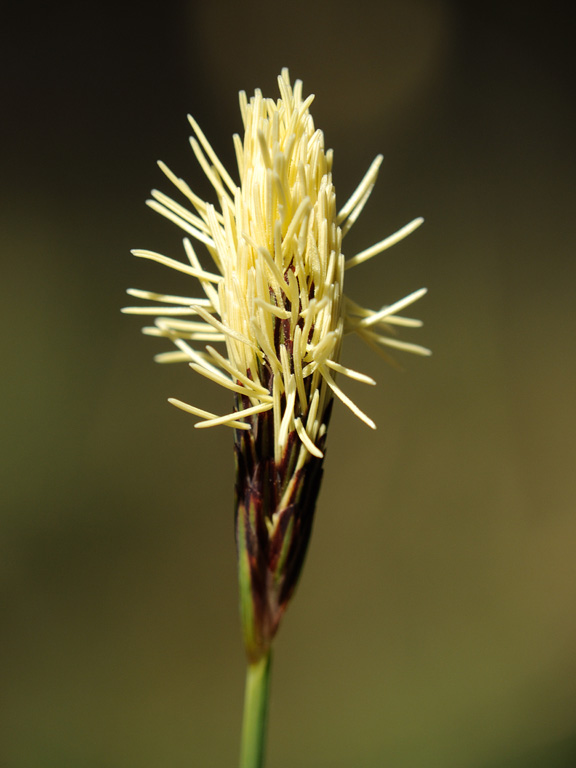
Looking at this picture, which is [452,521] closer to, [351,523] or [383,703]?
[351,523]

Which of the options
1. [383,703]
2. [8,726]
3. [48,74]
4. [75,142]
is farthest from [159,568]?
[48,74]

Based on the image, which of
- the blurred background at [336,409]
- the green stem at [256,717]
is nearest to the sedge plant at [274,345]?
the green stem at [256,717]

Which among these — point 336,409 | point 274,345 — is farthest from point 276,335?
point 336,409

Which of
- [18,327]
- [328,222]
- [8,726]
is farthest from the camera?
[18,327]

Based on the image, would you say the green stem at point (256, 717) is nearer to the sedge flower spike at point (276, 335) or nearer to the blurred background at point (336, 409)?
the sedge flower spike at point (276, 335)

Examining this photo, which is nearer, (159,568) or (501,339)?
(159,568)

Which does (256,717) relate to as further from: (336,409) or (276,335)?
(336,409)

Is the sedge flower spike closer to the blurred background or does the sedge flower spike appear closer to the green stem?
the green stem
